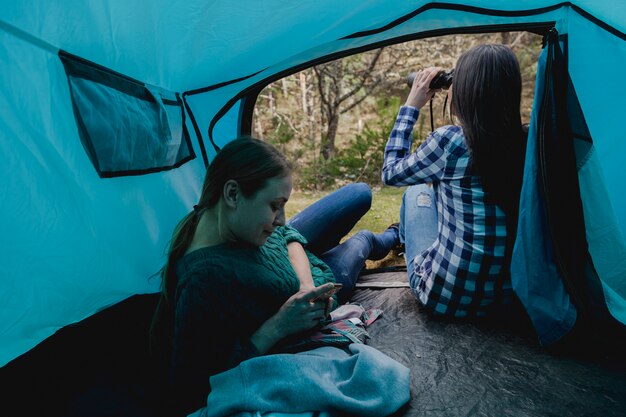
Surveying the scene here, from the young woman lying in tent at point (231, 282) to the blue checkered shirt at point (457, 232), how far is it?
17.2 inches

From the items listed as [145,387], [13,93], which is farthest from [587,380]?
[13,93]

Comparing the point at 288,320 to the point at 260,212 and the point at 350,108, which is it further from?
the point at 350,108

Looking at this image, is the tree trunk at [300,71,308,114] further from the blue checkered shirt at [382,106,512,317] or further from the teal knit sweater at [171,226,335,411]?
the teal knit sweater at [171,226,335,411]

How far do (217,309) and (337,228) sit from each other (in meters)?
0.86

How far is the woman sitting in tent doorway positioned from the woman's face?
0.51m

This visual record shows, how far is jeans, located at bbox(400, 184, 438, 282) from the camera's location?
61.3 inches

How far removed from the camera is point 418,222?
1.62m

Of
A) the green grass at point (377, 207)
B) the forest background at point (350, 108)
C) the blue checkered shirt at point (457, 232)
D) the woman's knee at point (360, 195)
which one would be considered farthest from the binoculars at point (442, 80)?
the forest background at point (350, 108)

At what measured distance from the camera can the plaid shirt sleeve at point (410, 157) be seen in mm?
1231

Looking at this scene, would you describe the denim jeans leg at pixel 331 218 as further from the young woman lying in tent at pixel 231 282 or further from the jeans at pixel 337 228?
the young woman lying in tent at pixel 231 282

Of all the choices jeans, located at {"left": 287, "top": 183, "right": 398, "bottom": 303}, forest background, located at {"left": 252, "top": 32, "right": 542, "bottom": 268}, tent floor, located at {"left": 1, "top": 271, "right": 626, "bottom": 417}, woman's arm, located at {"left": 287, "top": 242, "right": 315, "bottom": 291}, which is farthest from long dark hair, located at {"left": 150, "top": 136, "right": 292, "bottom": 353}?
forest background, located at {"left": 252, "top": 32, "right": 542, "bottom": 268}

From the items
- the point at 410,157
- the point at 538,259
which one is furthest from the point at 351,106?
the point at 538,259

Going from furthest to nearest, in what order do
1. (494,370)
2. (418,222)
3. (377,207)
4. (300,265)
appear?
(377,207) < (418,222) < (300,265) < (494,370)

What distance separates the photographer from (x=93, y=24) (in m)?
1.07
